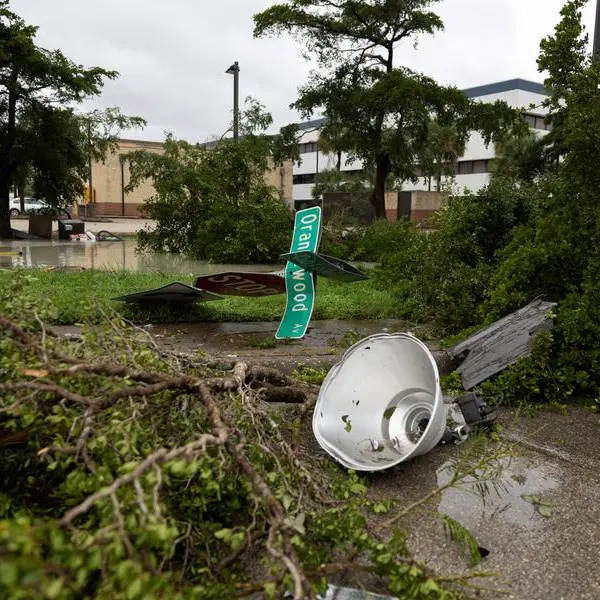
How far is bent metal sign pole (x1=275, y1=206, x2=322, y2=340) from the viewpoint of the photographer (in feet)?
18.7

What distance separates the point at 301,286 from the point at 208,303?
193 cm

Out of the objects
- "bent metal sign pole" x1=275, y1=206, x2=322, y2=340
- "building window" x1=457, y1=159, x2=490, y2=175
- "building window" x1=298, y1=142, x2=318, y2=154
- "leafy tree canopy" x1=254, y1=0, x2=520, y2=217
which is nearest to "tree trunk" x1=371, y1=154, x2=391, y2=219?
"leafy tree canopy" x1=254, y1=0, x2=520, y2=217

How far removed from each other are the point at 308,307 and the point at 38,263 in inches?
351

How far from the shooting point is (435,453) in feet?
11.0

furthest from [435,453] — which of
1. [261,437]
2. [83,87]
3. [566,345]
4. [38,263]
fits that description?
[83,87]

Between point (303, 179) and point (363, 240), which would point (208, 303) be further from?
point (303, 179)

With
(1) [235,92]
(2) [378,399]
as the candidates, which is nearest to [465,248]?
(2) [378,399]

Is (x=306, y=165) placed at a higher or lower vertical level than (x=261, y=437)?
higher

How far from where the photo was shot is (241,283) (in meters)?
6.10

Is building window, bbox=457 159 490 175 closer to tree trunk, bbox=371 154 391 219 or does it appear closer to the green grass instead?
tree trunk, bbox=371 154 391 219

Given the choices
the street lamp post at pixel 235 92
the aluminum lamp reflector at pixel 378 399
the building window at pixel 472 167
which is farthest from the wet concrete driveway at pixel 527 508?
the building window at pixel 472 167

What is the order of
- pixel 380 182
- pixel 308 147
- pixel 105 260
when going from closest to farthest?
pixel 105 260, pixel 380 182, pixel 308 147

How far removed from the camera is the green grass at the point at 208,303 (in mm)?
6473

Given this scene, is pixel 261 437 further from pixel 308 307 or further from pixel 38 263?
pixel 38 263
